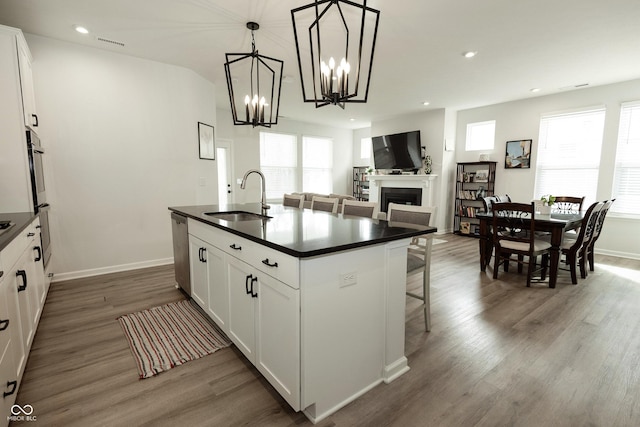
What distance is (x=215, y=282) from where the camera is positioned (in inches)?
88.0

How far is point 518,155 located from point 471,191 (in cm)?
114

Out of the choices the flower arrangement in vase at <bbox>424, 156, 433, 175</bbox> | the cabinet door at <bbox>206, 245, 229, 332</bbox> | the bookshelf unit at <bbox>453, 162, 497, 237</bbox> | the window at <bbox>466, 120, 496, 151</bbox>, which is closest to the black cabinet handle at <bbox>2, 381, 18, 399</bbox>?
the cabinet door at <bbox>206, 245, 229, 332</bbox>

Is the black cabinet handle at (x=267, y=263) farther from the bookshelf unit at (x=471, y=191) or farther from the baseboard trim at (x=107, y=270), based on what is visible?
the bookshelf unit at (x=471, y=191)

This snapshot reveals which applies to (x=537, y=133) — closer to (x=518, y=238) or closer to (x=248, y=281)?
(x=518, y=238)

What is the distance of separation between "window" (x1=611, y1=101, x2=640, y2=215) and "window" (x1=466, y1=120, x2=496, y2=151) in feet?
6.37

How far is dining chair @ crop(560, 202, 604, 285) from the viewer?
3395mm

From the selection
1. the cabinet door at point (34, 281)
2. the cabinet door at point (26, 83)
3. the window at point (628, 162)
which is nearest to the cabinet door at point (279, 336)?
the cabinet door at point (34, 281)

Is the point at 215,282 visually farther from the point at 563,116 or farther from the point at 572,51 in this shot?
the point at 563,116

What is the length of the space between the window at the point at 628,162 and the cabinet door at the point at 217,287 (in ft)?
20.3

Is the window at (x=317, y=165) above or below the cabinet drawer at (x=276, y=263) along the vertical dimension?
above

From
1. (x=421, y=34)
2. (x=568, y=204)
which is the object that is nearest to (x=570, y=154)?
(x=568, y=204)

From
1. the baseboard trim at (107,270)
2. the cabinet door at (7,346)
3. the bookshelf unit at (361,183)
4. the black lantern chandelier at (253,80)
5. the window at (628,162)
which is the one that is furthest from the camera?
the bookshelf unit at (361,183)

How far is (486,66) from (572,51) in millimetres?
906

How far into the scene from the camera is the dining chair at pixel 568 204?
14.7ft
